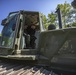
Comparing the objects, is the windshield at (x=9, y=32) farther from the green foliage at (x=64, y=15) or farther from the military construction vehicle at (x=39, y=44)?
the green foliage at (x=64, y=15)

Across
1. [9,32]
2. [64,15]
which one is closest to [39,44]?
[9,32]

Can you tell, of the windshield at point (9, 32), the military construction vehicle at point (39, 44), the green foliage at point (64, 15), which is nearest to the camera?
the military construction vehicle at point (39, 44)

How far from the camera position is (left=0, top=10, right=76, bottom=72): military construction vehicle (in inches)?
206

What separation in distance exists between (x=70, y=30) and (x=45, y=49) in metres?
0.89

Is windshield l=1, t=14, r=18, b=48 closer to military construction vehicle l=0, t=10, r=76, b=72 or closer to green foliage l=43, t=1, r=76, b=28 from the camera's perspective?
military construction vehicle l=0, t=10, r=76, b=72

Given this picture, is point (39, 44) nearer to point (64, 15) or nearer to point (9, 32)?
point (9, 32)

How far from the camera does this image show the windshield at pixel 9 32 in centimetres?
591

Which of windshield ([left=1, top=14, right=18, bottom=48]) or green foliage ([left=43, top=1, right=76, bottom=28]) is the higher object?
green foliage ([left=43, top=1, right=76, bottom=28])

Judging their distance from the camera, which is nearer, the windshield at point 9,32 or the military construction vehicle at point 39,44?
the military construction vehicle at point 39,44

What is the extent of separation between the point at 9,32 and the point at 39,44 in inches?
43.0

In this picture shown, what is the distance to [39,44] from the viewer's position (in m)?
5.68

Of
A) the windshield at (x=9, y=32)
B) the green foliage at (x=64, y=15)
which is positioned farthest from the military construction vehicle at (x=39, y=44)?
the green foliage at (x=64, y=15)

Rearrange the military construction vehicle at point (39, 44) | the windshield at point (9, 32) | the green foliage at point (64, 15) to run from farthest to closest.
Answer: the green foliage at point (64, 15) < the windshield at point (9, 32) < the military construction vehicle at point (39, 44)

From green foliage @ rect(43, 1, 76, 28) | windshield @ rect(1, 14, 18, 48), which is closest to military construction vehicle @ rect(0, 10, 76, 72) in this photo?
windshield @ rect(1, 14, 18, 48)
